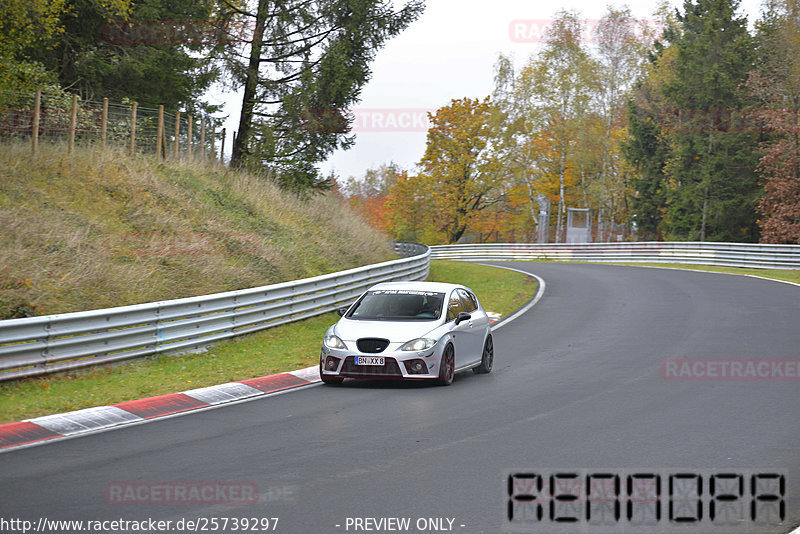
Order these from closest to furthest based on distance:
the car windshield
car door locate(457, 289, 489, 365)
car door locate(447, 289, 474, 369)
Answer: car door locate(447, 289, 474, 369) < the car windshield < car door locate(457, 289, 489, 365)

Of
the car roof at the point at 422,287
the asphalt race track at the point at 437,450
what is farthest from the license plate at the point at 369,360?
the car roof at the point at 422,287

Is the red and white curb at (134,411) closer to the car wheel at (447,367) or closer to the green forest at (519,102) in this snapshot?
the car wheel at (447,367)

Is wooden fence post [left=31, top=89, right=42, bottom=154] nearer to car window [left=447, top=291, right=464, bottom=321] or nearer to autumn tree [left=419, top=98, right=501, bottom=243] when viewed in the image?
car window [left=447, top=291, right=464, bottom=321]

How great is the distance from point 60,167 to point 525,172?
5432 centimetres

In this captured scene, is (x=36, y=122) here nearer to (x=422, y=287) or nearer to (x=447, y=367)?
(x=422, y=287)

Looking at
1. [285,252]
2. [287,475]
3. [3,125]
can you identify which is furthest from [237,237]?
[287,475]

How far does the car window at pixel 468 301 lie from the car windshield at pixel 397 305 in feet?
2.94

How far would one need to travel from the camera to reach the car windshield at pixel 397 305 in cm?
1366

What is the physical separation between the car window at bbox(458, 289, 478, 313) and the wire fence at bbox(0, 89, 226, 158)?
39.9 feet

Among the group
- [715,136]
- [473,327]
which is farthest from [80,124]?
[715,136]

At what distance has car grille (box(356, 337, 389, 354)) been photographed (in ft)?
41.1

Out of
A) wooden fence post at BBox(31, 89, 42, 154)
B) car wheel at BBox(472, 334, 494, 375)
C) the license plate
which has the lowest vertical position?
car wheel at BBox(472, 334, 494, 375)

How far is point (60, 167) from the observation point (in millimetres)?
21953

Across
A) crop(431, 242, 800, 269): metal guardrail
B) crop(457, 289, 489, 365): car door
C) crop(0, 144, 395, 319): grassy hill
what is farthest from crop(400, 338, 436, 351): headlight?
crop(431, 242, 800, 269): metal guardrail
